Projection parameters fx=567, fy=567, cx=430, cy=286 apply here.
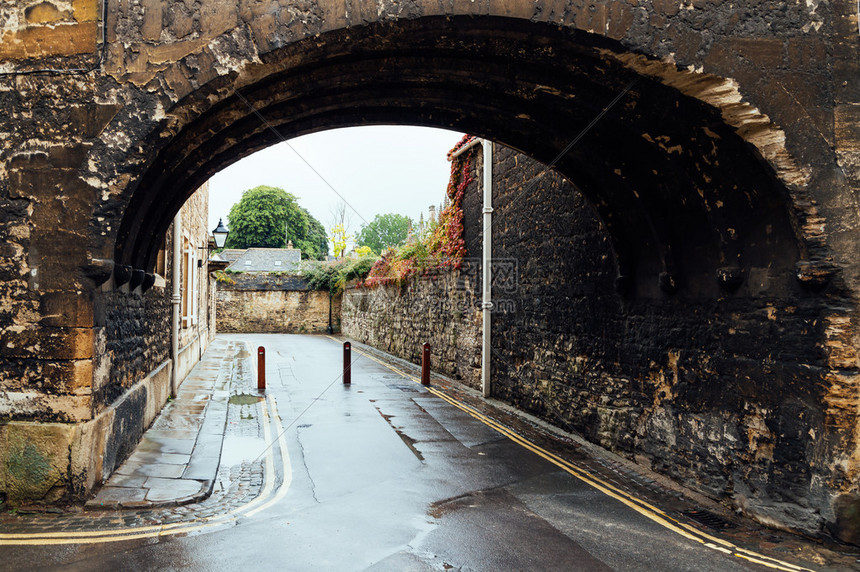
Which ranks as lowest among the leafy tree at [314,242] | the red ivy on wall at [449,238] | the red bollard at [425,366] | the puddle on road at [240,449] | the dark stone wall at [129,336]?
the puddle on road at [240,449]

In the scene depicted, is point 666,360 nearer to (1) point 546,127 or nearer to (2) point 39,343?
(1) point 546,127

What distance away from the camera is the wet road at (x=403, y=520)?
162 inches

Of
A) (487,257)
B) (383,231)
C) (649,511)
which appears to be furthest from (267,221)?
(649,511)

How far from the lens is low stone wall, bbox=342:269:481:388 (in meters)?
13.2

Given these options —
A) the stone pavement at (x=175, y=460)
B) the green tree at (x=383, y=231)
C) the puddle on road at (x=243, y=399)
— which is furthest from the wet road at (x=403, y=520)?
the green tree at (x=383, y=231)

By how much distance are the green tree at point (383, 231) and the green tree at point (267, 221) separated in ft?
94.7

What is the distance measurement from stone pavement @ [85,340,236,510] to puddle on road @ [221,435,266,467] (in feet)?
0.34

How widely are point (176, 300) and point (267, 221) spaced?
152ft

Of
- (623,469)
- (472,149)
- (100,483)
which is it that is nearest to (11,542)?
(100,483)

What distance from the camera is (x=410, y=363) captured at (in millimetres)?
18031

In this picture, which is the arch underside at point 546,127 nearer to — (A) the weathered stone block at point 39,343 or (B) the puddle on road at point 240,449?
(A) the weathered stone block at point 39,343

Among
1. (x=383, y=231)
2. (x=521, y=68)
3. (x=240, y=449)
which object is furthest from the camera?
(x=383, y=231)

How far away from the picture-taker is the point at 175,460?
262 inches

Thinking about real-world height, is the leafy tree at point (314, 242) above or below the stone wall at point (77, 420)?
above
